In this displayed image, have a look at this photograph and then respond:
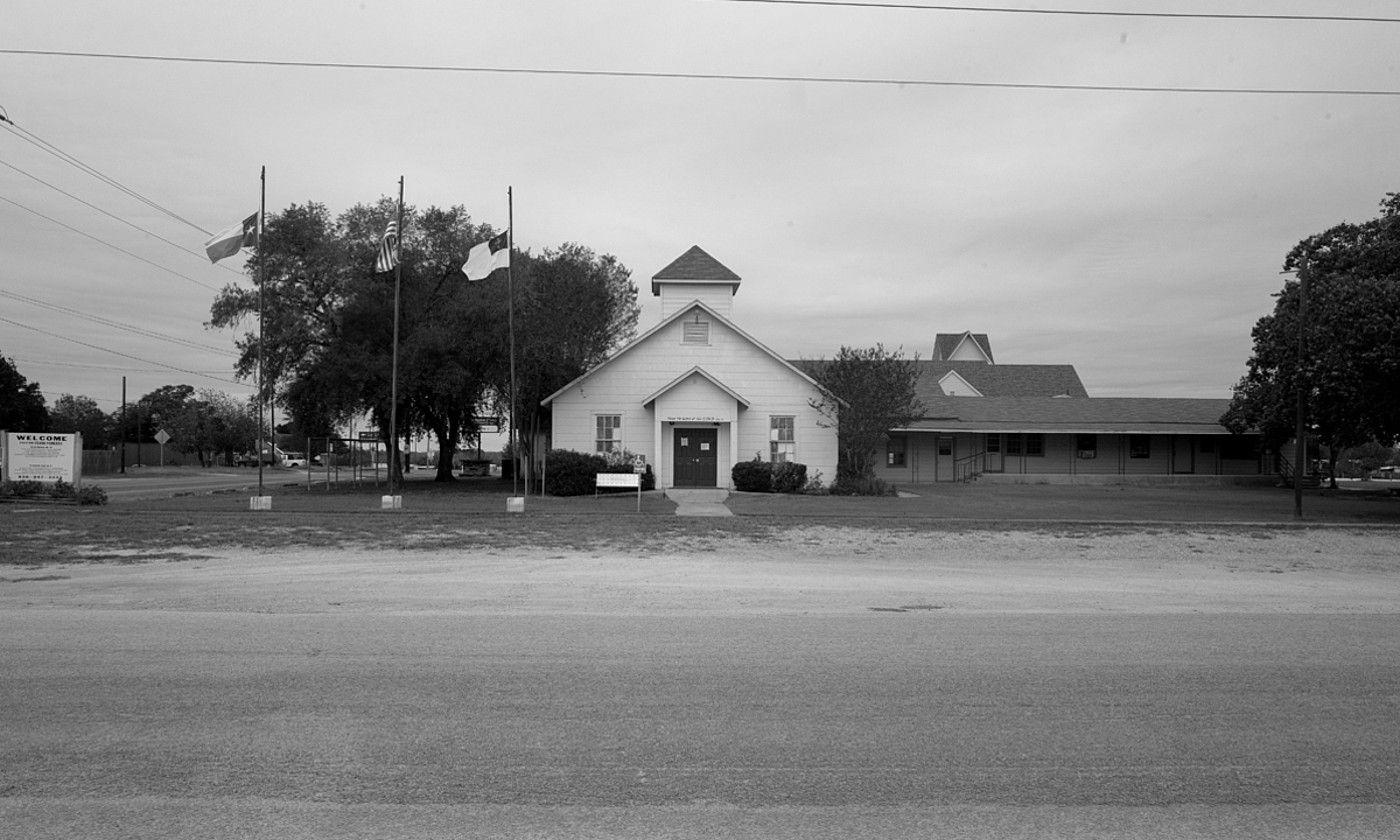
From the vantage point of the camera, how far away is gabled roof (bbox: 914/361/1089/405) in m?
61.5

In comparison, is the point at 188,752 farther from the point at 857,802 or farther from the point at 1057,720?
the point at 1057,720

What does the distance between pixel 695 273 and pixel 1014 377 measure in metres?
30.9

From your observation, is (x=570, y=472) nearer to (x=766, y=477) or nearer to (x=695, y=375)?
(x=695, y=375)

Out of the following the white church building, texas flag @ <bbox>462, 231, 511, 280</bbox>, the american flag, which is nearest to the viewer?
the american flag

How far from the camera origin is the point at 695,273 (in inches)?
1550

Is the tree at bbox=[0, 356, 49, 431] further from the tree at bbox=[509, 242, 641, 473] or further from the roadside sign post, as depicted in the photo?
the tree at bbox=[509, 242, 641, 473]

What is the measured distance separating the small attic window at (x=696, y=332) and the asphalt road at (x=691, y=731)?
27299 mm

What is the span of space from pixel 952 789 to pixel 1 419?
2929 inches

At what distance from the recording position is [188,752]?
5.62 m

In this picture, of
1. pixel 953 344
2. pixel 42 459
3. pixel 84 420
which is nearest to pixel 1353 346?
pixel 42 459

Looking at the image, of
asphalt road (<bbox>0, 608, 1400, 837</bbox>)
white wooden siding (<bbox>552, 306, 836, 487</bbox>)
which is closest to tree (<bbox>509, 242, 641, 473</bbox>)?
white wooden siding (<bbox>552, 306, 836, 487</bbox>)

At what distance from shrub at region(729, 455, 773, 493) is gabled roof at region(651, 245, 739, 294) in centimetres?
848

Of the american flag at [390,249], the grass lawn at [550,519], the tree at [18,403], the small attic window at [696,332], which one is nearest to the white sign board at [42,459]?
the grass lawn at [550,519]

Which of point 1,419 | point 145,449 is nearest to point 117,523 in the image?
point 1,419
